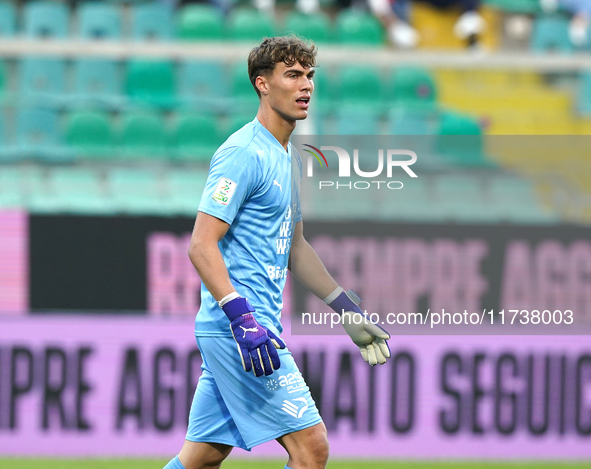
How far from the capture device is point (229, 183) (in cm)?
280

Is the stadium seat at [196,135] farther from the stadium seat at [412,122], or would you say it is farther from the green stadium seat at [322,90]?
the stadium seat at [412,122]

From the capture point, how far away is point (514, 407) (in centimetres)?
555

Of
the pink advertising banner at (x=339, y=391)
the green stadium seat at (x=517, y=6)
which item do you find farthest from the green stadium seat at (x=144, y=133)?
the green stadium seat at (x=517, y=6)

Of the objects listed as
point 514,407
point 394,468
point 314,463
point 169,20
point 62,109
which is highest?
point 169,20

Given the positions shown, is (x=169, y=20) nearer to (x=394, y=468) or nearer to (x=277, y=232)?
(x=394, y=468)

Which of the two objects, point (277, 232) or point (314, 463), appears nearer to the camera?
point (314, 463)

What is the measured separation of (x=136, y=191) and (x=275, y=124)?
9.97ft

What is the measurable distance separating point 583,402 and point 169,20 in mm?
5075

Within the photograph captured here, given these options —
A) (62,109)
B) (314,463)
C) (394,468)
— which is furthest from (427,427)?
A: (62,109)

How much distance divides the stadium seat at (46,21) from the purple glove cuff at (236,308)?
5.90 metres

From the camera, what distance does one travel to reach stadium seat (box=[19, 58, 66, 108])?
21.6ft

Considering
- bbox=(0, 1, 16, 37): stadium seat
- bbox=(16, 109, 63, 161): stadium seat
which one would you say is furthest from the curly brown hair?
bbox=(0, 1, 16, 37): stadium seat

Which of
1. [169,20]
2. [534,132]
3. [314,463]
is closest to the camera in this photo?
[314,463]

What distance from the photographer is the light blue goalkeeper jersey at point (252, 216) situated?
2824mm
